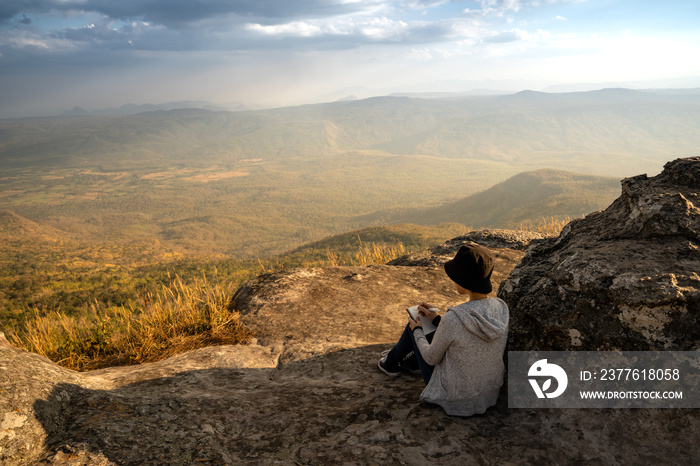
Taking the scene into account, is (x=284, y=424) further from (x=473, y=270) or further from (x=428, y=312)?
(x=473, y=270)

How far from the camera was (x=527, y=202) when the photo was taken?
66312mm

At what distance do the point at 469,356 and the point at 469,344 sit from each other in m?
0.11

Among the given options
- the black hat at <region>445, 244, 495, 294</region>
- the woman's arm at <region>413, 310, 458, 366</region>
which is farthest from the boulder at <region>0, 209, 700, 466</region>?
the black hat at <region>445, 244, 495, 294</region>

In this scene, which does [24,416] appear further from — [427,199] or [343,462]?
[427,199]

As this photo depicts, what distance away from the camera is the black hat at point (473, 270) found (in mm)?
3061

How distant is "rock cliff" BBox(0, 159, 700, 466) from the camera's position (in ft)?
8.89

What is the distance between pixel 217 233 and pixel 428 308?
92.5m

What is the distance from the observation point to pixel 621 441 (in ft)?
9.19

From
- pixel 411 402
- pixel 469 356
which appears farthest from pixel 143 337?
pixel 469 356

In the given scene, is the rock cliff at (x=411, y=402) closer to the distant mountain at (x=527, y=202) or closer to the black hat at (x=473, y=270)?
the black hat at (x=473, y=270)

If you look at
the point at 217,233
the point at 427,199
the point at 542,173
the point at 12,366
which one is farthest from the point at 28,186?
the point at 12,366

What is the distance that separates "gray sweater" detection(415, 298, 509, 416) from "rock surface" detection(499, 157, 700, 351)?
0.62 metres

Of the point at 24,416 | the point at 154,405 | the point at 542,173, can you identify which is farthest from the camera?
the point at 542,173

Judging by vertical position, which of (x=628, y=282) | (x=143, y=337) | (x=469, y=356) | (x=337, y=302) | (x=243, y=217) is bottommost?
(x=243, y=217)
